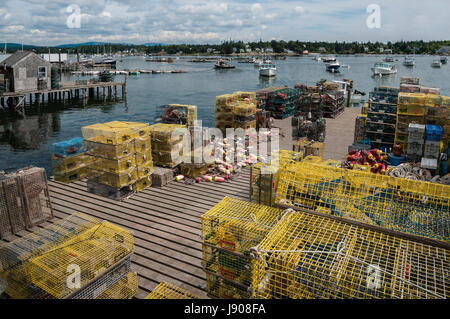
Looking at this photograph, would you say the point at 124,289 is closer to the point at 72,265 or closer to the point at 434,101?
the point at 72,265

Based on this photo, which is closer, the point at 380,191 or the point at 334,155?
the point at 380,191

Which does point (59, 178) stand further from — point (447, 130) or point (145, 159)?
point (447, 130)

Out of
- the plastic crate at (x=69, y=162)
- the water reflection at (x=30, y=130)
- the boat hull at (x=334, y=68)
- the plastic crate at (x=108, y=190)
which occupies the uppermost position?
the boat hull at (x=334, y=68)

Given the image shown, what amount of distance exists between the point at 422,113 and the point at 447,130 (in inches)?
43.8

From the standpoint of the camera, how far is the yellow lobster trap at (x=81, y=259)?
16.7 feet

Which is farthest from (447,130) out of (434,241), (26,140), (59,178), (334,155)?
(26,140)

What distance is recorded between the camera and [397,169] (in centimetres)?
987

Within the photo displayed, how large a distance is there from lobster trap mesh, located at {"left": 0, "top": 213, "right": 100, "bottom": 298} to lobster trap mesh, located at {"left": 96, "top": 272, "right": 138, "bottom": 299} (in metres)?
1.08

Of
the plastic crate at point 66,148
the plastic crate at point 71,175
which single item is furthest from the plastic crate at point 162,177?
the plastic crate at point 66,148

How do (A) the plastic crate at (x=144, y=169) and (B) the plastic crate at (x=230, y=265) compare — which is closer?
(B) the plastic crate at (x=230, y=265)

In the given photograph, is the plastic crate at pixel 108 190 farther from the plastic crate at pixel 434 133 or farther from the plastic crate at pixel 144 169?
the plastic crate at pixel 434 133

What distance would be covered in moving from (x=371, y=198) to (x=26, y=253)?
631 centimetres

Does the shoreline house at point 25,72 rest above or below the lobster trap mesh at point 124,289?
above

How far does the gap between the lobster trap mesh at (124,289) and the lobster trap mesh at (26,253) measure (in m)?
1.08
